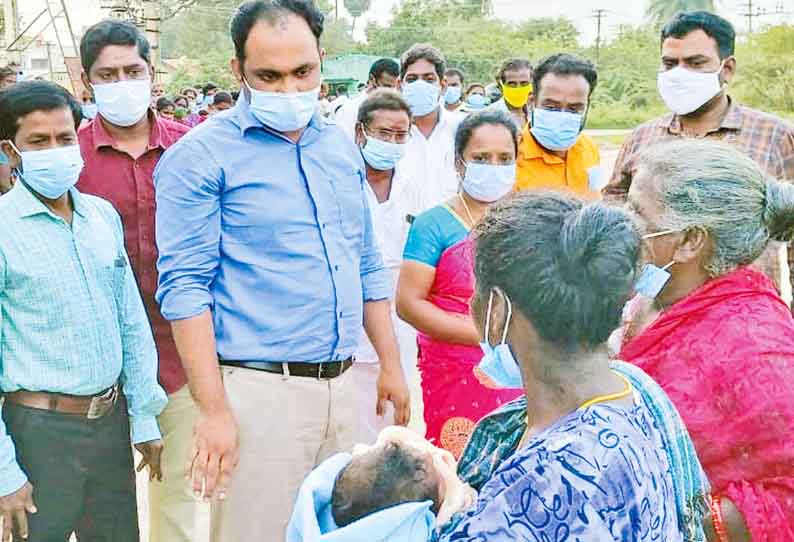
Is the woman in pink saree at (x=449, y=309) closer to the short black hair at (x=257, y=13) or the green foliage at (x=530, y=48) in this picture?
the short black hair at (x=257, y=13)

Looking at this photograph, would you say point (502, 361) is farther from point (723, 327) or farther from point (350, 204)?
point (350, 204)

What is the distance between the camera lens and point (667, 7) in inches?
2301

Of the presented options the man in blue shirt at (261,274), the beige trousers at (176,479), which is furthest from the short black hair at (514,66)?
the man in blue shirt at (261,274)

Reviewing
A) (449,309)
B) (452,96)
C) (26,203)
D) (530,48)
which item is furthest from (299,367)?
(530,48)

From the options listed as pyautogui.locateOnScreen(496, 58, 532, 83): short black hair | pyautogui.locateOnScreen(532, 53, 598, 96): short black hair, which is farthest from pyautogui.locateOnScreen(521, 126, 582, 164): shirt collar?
pyautogui.locateOnScreen(496, 58, 532, 83): short black hair

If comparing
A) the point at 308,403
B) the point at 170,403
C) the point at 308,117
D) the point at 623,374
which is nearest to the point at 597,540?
the point at 623,374

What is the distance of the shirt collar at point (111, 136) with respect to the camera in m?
3.46

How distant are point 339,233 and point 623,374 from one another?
1.25m

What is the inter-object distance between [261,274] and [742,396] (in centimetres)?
128

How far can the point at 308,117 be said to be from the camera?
270 cm

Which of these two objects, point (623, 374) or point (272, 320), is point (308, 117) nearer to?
point (272, 320)

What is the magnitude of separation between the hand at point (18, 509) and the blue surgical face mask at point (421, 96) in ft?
11.3

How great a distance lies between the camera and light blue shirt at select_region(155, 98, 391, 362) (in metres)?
2.50

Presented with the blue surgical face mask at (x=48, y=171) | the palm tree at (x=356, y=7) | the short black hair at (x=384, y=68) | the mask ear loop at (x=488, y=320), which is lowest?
the palm tree at (x=356, y=7)
